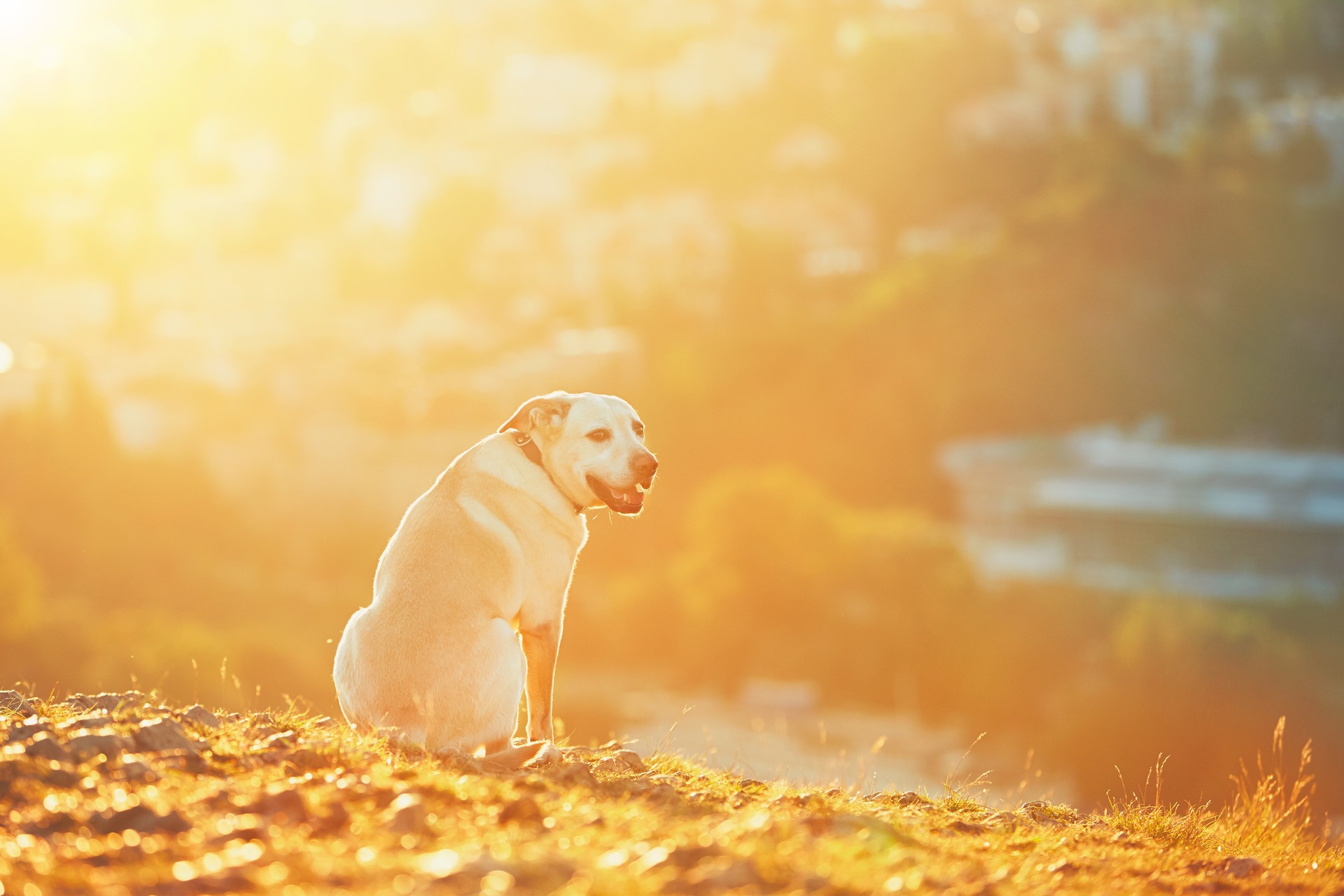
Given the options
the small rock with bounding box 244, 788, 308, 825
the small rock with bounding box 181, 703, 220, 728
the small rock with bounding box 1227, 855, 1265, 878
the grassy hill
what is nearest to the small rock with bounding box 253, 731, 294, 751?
the grassy hill

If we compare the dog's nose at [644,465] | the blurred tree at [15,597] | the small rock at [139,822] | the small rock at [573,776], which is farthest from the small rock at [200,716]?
the blurred tree at [15,597]

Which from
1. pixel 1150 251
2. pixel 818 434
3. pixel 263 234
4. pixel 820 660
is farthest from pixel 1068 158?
pixel 820 660

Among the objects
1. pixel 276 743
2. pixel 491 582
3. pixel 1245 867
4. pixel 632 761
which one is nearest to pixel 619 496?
pixel 491 582

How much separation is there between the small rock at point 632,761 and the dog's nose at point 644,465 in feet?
3.40

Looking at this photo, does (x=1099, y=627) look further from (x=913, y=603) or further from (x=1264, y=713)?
(x=1264, y=713)

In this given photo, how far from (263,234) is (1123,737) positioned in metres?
74.1

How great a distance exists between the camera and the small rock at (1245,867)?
191 inches

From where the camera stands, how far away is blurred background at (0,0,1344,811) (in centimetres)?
4141

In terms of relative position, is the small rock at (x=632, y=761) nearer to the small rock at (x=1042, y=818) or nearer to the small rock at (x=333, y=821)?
the small rock at (x=1042, y=818)

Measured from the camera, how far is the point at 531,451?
19.4 feet

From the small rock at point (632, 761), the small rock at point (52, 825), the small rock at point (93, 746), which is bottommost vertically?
the small rock at point (632, 761)

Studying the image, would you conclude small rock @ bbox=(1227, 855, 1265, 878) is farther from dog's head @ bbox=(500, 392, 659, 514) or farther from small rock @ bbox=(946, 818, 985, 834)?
dog's head @ bbox=(500, 392, 659, 514)

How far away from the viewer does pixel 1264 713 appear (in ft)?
122

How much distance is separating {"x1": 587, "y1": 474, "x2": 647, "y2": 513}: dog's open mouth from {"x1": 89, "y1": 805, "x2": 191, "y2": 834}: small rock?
7.75 ft
